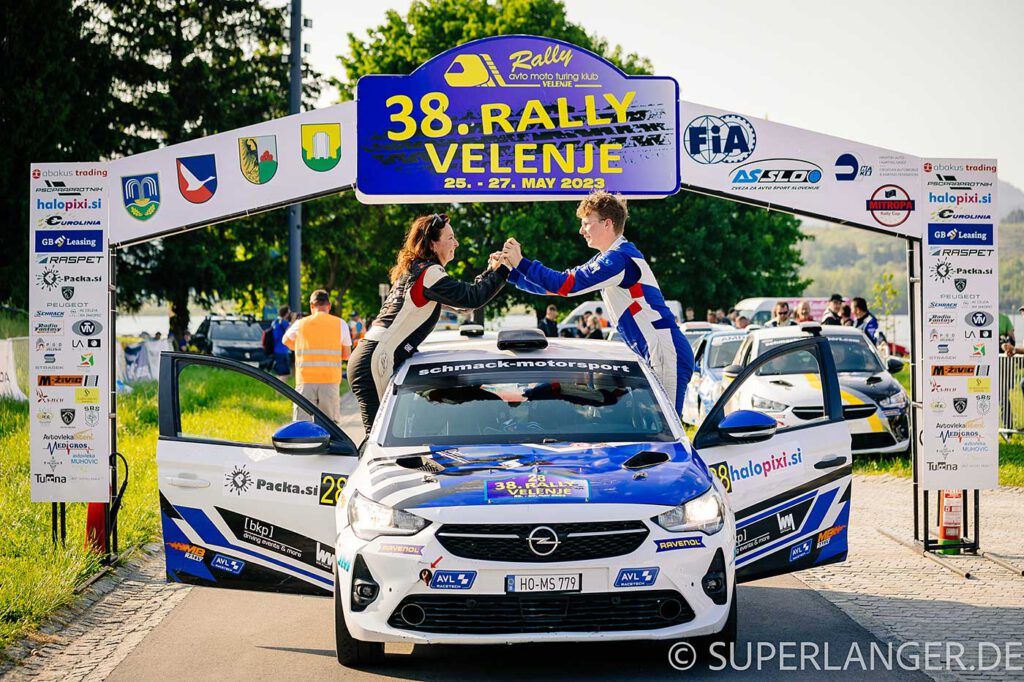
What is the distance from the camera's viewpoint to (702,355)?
62.3 feet

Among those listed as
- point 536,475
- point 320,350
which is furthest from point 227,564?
point 320,350

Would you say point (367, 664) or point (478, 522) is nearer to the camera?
point (478, 522)

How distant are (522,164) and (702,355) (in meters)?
10.4

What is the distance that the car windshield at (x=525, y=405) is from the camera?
21.3 feet

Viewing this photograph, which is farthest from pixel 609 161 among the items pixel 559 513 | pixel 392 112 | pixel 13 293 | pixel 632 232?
pixel 632 232

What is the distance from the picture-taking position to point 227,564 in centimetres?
671

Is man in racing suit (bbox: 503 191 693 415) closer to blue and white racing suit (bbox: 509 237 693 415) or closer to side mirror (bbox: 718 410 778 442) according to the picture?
blue and white racing suit (bbox: 509 237 693 415)

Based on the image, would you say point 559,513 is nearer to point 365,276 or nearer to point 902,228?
point 902,228

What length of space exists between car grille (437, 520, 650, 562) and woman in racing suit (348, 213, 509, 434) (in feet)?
6.98

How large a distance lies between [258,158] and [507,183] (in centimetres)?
182

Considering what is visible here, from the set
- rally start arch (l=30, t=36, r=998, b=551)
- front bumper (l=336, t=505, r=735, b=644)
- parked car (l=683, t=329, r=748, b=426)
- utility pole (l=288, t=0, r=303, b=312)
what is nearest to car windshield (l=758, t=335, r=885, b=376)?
parked car (l=683, t=329, r=748, b=426)

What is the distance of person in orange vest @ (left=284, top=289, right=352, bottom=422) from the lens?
1466 cm

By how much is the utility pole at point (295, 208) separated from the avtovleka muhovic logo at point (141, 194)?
16.4m

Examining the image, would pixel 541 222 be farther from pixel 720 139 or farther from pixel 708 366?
pixel 720 139
